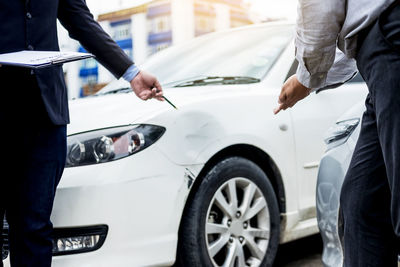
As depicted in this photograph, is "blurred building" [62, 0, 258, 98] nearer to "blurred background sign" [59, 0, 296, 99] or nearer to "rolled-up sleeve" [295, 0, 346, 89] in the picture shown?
"blurred background sign" [59, 0, 296, 99]

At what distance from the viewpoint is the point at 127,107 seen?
2715 millimetres

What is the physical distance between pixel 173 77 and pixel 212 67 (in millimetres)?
259

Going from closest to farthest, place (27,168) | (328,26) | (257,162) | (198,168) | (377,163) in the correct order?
(328,26) → (377,163) → (27,168) → (198,168) → (257,162)

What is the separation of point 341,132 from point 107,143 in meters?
1.02

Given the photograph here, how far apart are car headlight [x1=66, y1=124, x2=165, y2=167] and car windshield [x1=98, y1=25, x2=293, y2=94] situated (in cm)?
85

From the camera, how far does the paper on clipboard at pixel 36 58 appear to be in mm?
1590

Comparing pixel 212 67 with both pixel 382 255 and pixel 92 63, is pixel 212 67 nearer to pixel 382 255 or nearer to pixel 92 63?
pixel 382 255

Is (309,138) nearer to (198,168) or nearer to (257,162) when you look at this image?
(257,162)

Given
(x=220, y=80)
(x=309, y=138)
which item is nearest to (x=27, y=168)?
(x=220, y=80)

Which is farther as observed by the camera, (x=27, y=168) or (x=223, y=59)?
(x=223, y=59)

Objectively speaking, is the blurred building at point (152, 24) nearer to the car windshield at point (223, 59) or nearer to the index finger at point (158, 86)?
the car windshield at point (223, 59)

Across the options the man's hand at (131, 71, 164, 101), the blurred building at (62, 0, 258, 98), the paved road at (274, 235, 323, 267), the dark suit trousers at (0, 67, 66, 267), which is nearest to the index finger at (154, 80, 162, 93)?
the man's hand at (131, 71, 164, 101)

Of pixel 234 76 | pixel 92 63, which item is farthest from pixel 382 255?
pixel 92 63

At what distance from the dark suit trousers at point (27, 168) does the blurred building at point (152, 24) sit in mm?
30855
